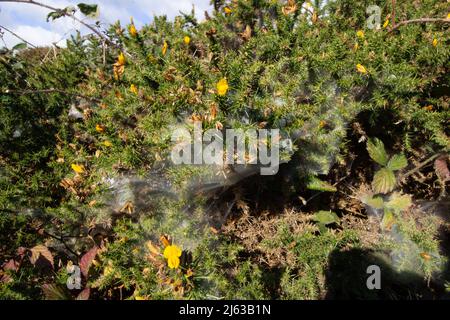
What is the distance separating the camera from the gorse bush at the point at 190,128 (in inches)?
70.3

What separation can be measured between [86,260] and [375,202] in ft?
5.90

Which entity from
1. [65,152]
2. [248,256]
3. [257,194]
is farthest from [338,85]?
[65,152]

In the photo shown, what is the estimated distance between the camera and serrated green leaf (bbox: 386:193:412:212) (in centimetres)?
214

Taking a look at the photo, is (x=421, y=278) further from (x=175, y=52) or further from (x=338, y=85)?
(x=175, y=52)

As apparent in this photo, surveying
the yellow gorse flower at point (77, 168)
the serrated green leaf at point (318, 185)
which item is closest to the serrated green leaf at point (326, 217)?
the serrated green leaf at point (318, 185)

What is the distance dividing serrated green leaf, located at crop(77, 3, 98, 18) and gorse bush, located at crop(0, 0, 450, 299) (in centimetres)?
51

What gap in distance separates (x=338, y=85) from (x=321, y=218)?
0.86m

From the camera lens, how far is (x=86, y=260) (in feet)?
5.98

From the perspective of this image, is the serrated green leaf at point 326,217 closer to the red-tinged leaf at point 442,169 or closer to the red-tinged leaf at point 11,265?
the red-tinged leaf at point 442,169

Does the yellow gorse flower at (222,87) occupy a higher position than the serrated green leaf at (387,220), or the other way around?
the yellow gorse flower at (222,87)

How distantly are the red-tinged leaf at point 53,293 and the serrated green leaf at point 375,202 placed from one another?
1.86m

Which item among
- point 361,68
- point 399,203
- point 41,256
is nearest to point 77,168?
point 41,256

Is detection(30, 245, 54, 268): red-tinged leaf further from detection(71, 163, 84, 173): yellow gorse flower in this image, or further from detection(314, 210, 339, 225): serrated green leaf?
detection(314, 210, 339, 225): serrated green leaf

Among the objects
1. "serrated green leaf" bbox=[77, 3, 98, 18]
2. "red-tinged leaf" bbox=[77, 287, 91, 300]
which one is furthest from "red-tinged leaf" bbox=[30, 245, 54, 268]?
"serrated green leaf" bbox=[77, 3, 98, 18]
